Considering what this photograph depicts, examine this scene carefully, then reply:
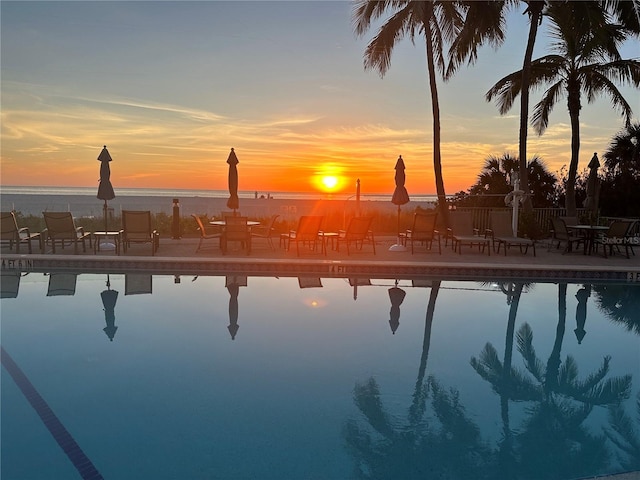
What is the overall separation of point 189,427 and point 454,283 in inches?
244

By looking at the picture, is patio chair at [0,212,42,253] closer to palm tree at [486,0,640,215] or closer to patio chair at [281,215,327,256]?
patio chair at [281,215,327,256]

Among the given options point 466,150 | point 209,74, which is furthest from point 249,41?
point 466,150

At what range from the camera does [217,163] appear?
26203mm

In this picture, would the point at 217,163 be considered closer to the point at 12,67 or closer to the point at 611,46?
the point at 12,67

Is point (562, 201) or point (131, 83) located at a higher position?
point (131, 83)

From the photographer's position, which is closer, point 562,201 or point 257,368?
point 257,368

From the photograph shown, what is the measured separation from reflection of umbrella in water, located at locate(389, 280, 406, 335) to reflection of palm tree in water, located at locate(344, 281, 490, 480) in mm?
2079

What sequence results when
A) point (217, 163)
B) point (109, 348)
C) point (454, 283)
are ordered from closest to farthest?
1. point (109, 348)
2. point (454, 283)
3. point (217, 163)

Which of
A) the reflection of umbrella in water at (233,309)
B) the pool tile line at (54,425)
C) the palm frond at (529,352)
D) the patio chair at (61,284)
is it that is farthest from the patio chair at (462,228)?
the pool tile line at (54,425)

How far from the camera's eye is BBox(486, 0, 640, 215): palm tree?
46.7 feet

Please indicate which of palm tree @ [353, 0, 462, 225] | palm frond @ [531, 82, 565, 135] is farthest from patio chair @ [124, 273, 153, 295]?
palm frond @ [531, 82, 565, 135]

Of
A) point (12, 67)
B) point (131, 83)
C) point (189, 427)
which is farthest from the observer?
point (131, 83)

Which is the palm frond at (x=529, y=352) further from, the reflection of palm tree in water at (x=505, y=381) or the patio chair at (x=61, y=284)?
the patio chair at (x=61, y=284)

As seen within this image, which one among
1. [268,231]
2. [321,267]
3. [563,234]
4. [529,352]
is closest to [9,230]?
[268,231]
